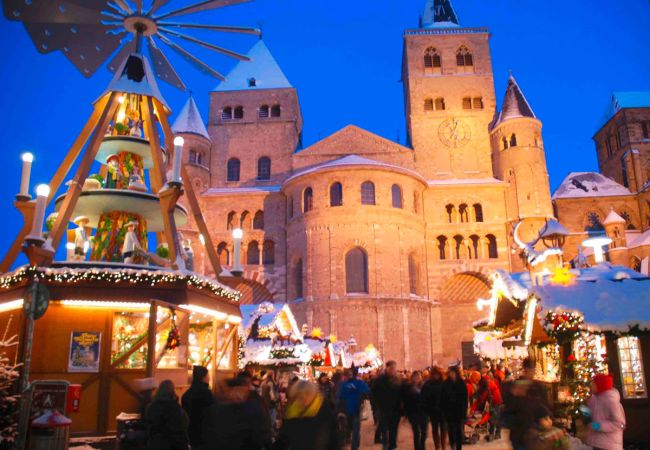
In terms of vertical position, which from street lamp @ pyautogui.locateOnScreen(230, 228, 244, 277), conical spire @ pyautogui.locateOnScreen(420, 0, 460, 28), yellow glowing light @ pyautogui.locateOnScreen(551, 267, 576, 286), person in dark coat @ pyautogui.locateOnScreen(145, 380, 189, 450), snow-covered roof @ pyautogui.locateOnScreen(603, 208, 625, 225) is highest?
conical spire @ pyautogui.locateOnScreen(420, 0, 460, 28)

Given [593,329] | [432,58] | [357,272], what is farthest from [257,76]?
[593,329]

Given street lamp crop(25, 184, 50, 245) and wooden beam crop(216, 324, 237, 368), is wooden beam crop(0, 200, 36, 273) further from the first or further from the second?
wooden beam crop(216, 324, 237, 368)

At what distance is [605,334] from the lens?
11539 millimetres

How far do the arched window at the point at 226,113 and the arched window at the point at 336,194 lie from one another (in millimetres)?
13238

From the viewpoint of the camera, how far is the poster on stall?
384 inches

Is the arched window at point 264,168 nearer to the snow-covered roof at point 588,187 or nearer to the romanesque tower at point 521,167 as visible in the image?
the romanesque tower at point 521,167

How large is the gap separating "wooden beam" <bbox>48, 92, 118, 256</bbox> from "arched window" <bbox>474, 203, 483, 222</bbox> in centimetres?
3075

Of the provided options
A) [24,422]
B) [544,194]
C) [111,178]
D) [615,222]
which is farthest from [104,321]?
[615,222]

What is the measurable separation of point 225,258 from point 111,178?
2772 centimetres

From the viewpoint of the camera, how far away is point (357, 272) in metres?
34.2

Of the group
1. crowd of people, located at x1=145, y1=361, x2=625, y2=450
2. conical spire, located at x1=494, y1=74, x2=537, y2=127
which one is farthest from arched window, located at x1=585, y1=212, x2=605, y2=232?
crowd of people, located at x1=145, y1=361, x2=625, y2=450

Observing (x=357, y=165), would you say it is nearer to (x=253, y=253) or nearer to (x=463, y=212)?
(x=463, y=212)

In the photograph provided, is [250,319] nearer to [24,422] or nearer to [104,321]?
[104,321]

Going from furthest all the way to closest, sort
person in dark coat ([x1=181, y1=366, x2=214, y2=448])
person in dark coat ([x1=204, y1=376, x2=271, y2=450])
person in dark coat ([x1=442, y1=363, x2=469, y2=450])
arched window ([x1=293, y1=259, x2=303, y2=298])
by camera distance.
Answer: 1. arched window ([x1=293, y1=259, x2=303, y2=298])
2. person in dark coat ([x1=442, y1=363, x2=469, y2=450])
3. person in dark coat ([x1=181, y1=366, x2=214, y2=448])
4. person in dark coat ([x1=204, y1=376, x2=271, y2=450])
